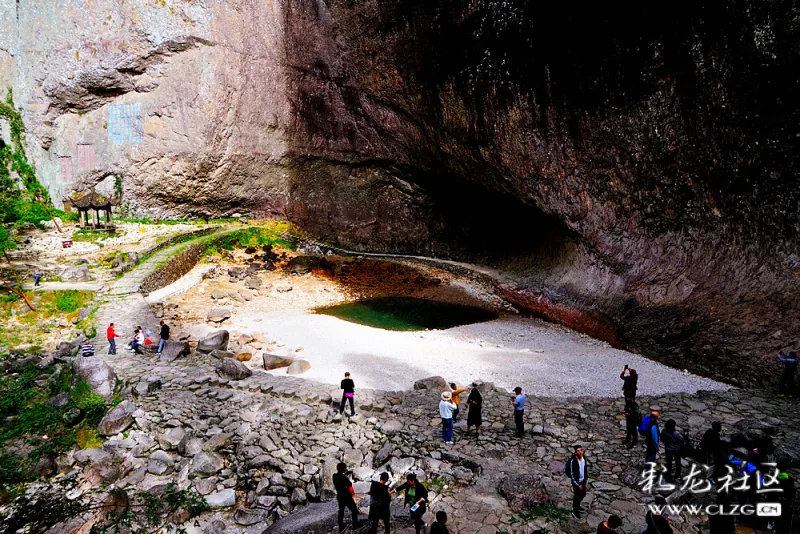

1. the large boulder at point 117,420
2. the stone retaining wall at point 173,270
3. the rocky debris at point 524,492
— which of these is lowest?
the rocky debris at point 524,492

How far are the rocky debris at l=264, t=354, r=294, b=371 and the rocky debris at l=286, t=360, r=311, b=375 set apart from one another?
298 mm

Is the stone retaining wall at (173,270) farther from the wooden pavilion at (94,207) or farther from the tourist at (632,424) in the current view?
the tourist at (632,424)

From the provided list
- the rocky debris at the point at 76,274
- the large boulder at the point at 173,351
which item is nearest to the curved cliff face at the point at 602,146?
the large boulder at the point at 173,351

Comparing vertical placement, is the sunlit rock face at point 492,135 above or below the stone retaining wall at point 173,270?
above

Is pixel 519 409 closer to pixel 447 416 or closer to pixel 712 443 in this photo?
pixel 447 416

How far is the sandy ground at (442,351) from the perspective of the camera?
44.8ft

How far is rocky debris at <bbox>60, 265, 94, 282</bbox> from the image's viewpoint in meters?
18.6

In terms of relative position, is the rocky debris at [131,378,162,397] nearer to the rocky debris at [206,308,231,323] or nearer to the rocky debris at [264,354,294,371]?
the rocky debris at [264,354,294,371]

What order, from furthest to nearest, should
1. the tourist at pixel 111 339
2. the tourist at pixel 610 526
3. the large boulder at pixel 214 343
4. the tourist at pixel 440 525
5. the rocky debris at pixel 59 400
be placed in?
the large boulder at pixel 214 343 → the tourist at pixel 111 339 → the rocky debris at pixel 59 400 → the tourist at pixel 440 525 → the tourist at pixel 610 526

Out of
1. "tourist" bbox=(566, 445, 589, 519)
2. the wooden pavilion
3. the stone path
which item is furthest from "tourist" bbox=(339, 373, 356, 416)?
the wooden pavilion

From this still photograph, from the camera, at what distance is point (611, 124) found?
17.0m

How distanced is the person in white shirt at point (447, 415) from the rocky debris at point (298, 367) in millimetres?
5673

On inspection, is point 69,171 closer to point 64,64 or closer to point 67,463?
point 64,64

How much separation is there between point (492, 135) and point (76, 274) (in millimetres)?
18965
